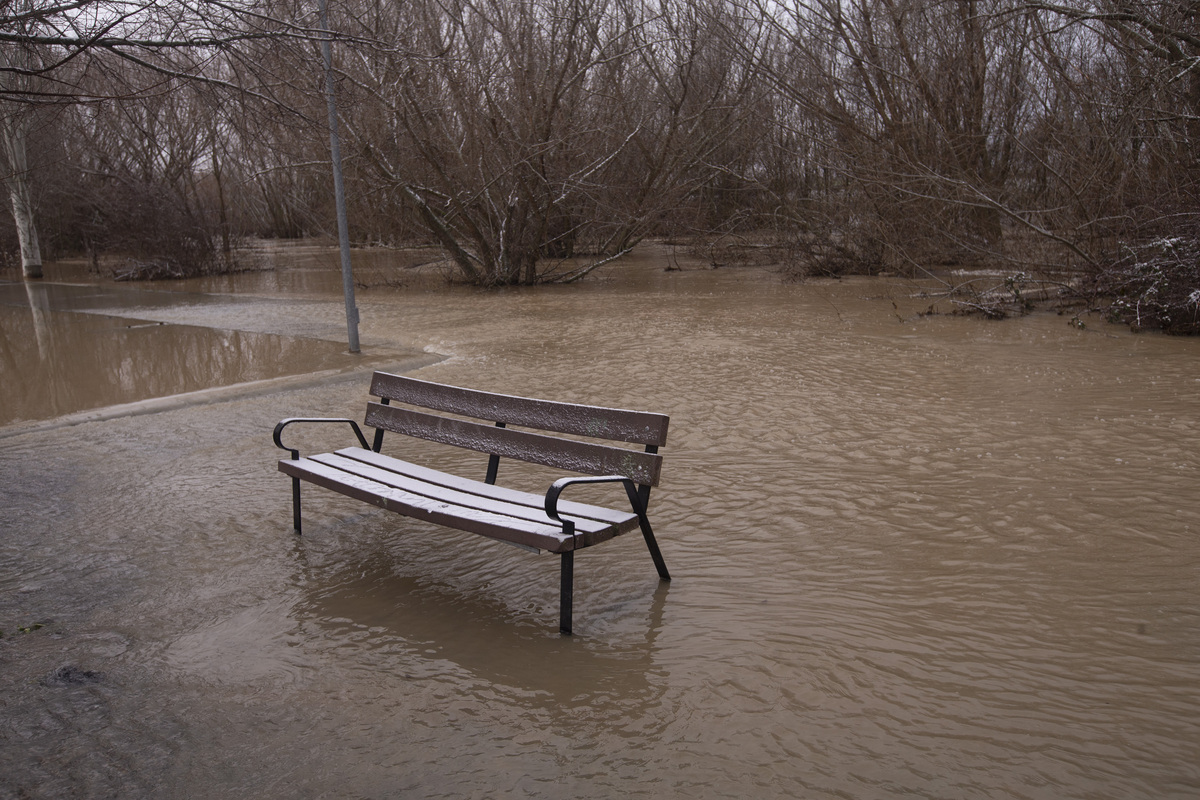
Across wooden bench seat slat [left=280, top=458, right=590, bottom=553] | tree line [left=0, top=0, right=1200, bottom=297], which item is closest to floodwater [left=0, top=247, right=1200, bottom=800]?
wooden bench seat slat [left=280, top=458, right=590, bottom=553]

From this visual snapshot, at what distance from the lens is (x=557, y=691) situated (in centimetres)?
326

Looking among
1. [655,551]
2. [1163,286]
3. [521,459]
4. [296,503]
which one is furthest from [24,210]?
[1163,286]

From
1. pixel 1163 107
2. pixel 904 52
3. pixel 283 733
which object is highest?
pixel 904 52

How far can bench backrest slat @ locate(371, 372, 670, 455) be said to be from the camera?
4180 millimetres

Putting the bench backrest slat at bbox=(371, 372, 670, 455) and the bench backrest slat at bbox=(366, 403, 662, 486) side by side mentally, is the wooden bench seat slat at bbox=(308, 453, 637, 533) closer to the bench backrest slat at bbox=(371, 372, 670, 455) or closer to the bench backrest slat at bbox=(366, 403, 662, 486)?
the bench backrest slat at bbox=(366, 403, 662, 486)

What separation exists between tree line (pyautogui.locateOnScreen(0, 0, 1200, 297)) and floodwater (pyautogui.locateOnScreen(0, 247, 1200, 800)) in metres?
4.99

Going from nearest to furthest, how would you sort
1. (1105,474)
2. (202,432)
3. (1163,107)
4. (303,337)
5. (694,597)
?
(694,597), (1105,474), (202,432), (1163,107), (303,337)

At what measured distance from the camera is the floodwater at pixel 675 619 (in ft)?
9.26

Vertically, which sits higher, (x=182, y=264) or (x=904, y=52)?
(x=904, y=52)

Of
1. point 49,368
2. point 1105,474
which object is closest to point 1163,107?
point 1105,474

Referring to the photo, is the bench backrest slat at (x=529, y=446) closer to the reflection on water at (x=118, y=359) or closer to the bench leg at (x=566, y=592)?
the bench leg at (x=566, y=592)

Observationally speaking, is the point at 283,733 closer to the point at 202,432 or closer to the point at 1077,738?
the point at 1077,738

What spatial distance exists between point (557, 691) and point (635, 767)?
21.2 inches

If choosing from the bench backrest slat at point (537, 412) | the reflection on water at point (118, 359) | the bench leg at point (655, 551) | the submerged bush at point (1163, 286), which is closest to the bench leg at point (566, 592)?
the bench leg at point (655, 551)
